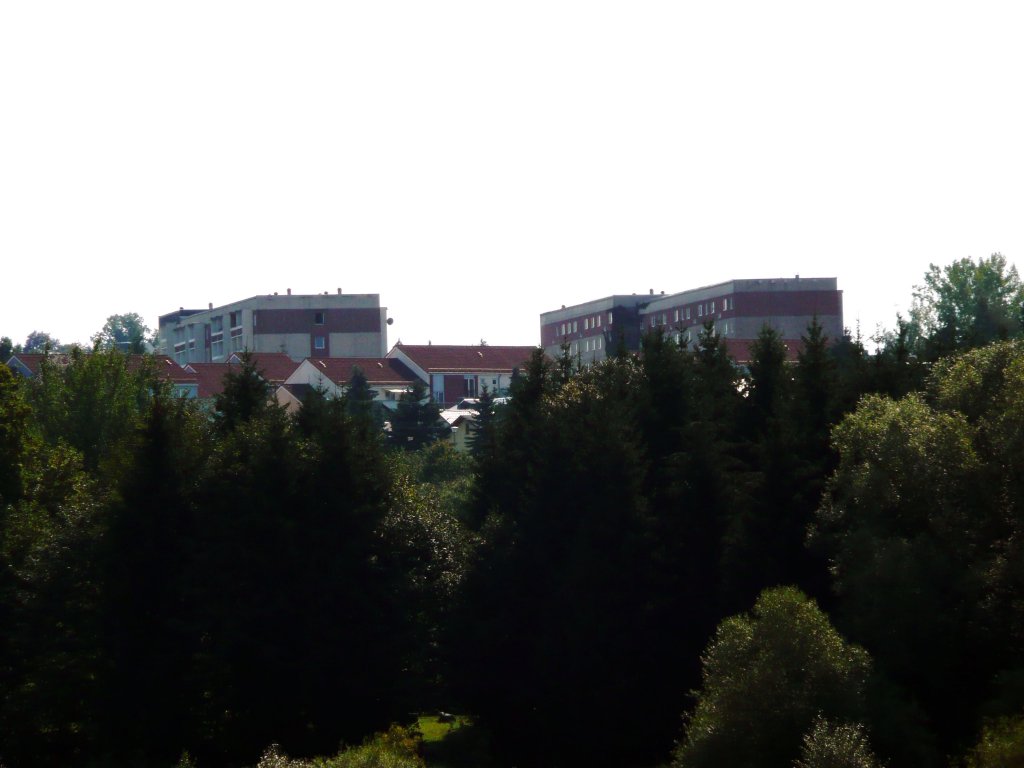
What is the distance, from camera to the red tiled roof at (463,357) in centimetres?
16075

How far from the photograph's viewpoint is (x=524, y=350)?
168 meters

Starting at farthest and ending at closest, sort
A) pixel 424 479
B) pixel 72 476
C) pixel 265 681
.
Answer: pixel 424 479 → pixel 72 476 → pixel 265 681

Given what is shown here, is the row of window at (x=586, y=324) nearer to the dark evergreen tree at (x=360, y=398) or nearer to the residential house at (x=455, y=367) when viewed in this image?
the residential house at (x=455, y=367)

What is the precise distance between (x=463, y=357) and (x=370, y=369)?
13463mm

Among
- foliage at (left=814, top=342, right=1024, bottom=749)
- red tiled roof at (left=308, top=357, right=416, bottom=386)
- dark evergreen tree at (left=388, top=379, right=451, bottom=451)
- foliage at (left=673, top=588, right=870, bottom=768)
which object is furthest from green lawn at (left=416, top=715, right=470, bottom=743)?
red tiled roof at (left=308, top=357, right=416, bottom=386)

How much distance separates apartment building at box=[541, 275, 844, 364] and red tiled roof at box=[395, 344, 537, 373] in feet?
22.5

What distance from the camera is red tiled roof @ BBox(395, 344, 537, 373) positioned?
527 ft

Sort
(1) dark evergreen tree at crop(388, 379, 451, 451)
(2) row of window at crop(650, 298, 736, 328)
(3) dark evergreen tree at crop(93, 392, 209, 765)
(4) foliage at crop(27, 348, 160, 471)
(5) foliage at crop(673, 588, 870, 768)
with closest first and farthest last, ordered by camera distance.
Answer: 1. (5) foliage at crop(673, 588, 870, 768)
2. (3) dark evergreen tree at crop(93, 392, 209, 765)
3. (4) foliage at crop(27, 348, 160, 471)
4. (1) dark evergreen tree at crop(388, 379, 451, 451)
5. (2) row of window at crop(650, 298, 736, 328)

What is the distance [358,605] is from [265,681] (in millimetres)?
3651

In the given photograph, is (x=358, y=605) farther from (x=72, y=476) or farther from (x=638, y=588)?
(x=72, y=476)

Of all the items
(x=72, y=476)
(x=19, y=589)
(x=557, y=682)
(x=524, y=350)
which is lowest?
(x=557, y=682)

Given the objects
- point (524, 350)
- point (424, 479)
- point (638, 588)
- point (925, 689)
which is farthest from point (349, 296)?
point (925, 689)

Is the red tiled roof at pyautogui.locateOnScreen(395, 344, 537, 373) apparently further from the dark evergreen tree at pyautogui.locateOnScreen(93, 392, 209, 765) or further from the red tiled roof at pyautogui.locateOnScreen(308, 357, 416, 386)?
the dark evergreen tree at pyautogui.locateOnScreen(93, 392, 209, 765)

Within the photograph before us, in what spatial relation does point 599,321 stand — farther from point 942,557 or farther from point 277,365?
point 942,557
